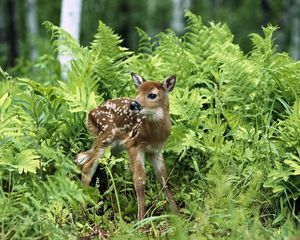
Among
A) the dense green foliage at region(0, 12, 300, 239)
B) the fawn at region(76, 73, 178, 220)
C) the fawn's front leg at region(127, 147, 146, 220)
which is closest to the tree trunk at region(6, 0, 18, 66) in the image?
the dense green foliage at region(0, 12, 300, 239)

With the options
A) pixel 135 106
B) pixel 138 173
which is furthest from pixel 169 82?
pixel 138 173

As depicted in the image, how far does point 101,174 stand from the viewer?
8805 mm

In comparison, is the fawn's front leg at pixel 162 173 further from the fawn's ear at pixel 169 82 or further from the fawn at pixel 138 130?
the fawn's ear at pixel 169 82

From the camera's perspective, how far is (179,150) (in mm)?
8750

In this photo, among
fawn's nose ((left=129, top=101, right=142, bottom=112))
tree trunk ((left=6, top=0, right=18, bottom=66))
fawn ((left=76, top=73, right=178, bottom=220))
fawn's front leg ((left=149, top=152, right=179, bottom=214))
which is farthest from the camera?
tree trunk ((left=6, top=0, right=18, bottom=66))

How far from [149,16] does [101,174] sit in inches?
1114

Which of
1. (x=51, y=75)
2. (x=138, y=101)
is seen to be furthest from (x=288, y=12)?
(x=138, y=101)

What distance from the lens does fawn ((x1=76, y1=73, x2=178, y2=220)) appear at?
8.05 m

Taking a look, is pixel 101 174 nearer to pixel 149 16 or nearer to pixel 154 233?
pixel 154 233

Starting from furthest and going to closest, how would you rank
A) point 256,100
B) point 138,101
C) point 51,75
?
point 51,75 → point 256,100 → point 138,101

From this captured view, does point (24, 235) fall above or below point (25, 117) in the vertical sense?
below

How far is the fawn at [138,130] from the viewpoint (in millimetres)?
8047

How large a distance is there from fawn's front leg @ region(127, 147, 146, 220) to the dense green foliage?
142mm

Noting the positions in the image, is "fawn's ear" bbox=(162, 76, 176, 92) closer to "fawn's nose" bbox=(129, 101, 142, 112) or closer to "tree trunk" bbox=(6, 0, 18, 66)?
"fawn's nose" bbox=(129, 101, 142, 112)
